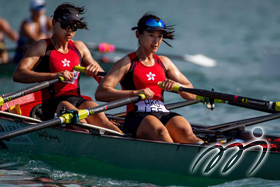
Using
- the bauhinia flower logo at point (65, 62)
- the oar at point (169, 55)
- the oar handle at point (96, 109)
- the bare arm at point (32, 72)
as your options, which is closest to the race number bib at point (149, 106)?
the oar handle at point (96, 109)

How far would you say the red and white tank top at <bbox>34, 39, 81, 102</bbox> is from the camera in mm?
6360

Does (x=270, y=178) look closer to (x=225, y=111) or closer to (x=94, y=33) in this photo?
(x=225, y=111)

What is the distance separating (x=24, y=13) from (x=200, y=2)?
10507mm

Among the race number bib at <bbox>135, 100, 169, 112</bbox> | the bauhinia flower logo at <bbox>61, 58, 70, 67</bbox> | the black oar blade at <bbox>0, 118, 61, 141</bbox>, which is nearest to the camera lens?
the black oar blade at <bbox>0, 118, 61, 141</bbox>

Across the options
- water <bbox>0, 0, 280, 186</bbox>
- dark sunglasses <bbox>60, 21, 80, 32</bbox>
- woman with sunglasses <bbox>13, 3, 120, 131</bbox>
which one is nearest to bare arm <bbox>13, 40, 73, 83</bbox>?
woman with sunglasses <bbox>13, 3, 120, 131</bbox>

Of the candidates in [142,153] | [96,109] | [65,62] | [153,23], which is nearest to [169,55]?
[65,62]

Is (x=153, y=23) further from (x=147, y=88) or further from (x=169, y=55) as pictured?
(x=169, y=55)

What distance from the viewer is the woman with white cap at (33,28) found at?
12609 mm

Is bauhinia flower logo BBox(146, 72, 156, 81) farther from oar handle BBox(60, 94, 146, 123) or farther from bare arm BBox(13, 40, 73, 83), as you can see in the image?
bare arm BBox(13, 40, 73, 83)

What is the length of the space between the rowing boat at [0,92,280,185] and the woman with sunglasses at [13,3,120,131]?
32 cm

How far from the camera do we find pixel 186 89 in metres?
5.84

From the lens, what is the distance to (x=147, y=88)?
565 cm

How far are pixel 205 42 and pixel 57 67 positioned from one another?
49.1ft

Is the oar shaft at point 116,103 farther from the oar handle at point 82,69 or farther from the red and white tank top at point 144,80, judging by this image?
the oar handle at point 82,69
